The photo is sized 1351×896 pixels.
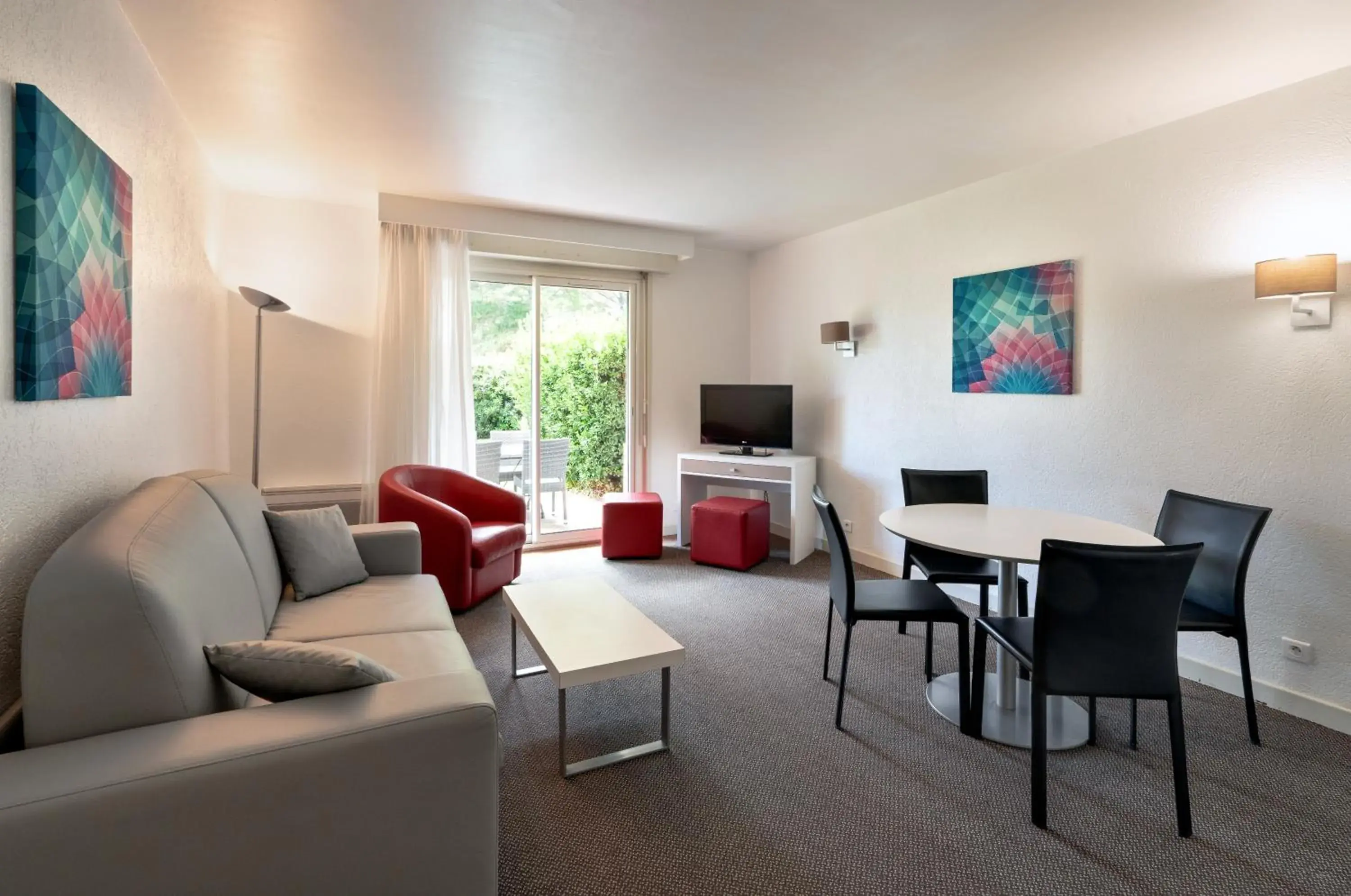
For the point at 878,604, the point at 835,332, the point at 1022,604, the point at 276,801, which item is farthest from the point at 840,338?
the point at 276,801

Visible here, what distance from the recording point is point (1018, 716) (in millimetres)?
2525

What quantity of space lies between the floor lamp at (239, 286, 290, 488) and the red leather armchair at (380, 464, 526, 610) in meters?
0.79

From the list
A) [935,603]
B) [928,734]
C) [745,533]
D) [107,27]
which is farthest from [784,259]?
[107,27]

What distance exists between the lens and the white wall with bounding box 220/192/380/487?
13.8 ft

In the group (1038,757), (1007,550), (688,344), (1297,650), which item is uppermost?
(688,344)

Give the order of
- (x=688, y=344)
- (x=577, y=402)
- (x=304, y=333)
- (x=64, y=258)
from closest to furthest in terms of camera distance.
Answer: (x=64, y=258) → (x=304, y=333) → (x=577, y=402) → (x=688, y=344)

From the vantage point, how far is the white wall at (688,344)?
18.2ft

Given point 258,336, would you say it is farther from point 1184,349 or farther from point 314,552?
point 1184,349

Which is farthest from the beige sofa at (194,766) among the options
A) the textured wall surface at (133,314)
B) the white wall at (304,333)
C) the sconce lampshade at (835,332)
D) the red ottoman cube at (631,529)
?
the sconce lampshade at (835,332)

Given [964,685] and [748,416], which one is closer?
[964,685]

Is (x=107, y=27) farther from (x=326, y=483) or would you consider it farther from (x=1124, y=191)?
(x=1124, y=191)

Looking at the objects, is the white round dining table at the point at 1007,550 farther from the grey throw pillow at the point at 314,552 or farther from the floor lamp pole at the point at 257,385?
the floor lamp pole at the point at 257,385

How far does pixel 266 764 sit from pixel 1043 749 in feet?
6.65

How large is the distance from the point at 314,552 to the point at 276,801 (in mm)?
1636
